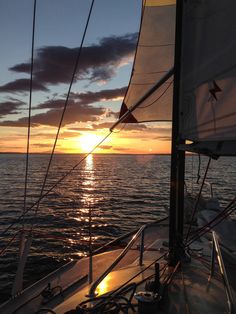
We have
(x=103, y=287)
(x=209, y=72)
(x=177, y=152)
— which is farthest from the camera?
(x=177, y=152)

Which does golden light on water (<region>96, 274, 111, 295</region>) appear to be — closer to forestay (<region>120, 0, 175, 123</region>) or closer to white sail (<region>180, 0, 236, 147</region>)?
white sail (<region>180, 0, 236, 147</region>)

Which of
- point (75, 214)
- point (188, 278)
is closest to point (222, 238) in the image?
point (188, 278)

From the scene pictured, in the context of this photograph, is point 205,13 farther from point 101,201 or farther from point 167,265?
point 101,201

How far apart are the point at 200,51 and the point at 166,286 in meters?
3.46

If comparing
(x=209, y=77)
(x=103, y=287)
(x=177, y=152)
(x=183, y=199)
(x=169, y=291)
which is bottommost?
(x=103, y=287)

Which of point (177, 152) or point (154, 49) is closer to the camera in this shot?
point (177, 152)

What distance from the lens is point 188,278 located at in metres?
5.20

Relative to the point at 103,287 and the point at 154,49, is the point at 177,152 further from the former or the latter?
the point at 154,49

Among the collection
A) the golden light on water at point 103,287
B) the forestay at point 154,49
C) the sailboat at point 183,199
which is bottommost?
the golden light on water at point 103,287

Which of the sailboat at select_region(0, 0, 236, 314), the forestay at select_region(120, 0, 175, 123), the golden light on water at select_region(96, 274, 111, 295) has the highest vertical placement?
the forestay at select_region(120, 0, 175, 123)

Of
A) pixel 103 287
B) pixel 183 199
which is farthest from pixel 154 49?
pixel 103 287

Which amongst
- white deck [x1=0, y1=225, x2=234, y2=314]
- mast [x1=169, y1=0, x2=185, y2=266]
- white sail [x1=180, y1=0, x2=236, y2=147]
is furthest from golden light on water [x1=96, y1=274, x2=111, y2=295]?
white sail [x1=180, y1=0, x2=236, y2=147]

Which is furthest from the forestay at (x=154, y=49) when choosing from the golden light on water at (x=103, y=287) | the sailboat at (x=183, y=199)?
the golden light on water at (x=103, y=287)

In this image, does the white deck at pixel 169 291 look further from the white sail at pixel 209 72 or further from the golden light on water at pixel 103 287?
the white sail at pixel 209 72
